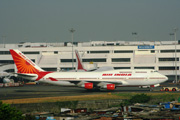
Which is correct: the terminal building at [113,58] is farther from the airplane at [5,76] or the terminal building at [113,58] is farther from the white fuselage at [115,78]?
the white fuselage at [115,78]

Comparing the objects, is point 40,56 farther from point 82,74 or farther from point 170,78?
point 82,74

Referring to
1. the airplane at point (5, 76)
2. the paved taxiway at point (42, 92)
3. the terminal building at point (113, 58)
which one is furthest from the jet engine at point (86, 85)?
the terminal building at point (113, 58)

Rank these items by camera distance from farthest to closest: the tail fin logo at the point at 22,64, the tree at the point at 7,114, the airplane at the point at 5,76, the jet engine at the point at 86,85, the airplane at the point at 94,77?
the airplane at the point at 5,76 → the tail fin logo at the point at 22,64 → the airplane at the point at 94,77 → the jet engine at the point at 86,85 → the tree at the point at 7,114

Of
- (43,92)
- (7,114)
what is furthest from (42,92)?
(7,114)

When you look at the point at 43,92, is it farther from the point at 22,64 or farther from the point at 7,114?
the point at 7,114

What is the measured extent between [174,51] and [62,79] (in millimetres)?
64953

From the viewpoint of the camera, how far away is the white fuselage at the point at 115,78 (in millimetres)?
70000

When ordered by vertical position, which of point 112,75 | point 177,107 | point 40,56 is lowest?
point 177,107

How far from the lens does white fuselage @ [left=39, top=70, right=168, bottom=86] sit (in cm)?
7000

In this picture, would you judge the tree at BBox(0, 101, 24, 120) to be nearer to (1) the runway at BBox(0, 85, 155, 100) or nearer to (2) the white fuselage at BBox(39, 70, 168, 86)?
(1) the runway at BBox(0, 85, 155, 100)

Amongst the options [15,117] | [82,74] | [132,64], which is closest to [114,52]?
[132,64]

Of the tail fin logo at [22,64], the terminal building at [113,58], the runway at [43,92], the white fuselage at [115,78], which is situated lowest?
the runway at [43,92]

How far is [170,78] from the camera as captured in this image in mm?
120812

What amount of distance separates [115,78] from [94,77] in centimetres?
435
